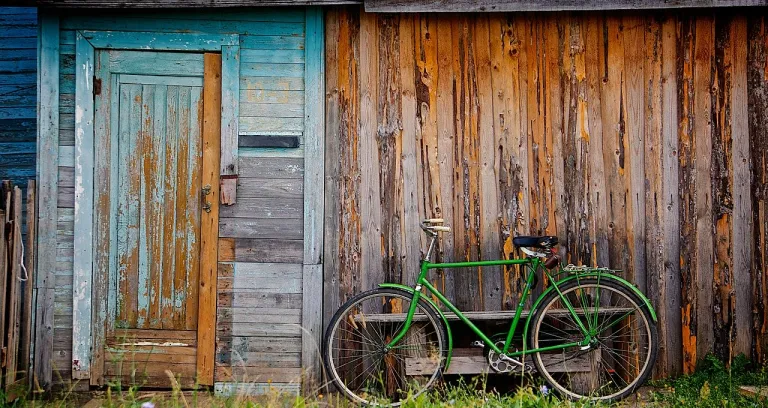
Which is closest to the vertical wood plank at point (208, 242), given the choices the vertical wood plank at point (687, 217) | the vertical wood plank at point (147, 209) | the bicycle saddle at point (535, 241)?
the vertical wood plank at point (147, 209)

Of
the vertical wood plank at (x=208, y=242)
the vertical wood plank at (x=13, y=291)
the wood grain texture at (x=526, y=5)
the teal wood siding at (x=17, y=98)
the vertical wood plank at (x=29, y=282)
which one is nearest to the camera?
the vertical wood plank at (x=13, y=291)

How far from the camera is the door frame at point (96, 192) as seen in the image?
517 centimetres

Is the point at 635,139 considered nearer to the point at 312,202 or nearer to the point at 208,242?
the point at 312,202

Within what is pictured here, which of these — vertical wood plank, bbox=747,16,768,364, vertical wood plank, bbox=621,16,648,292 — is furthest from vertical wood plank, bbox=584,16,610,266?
vertical wood plank, bbox=747,16,768,364

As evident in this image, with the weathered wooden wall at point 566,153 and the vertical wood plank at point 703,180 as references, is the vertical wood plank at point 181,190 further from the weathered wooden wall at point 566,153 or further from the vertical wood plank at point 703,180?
the vertical wood plank at point 703,180

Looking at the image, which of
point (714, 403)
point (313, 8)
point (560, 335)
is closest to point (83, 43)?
point (313, 8)

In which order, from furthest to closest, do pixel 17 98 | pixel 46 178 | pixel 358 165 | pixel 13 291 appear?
pixel 17 98
pixel 358 165
pixel 46 178
pixel 13 291

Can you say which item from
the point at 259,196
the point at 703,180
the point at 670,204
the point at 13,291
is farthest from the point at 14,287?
the point at 703,180

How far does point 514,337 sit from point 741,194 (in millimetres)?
2036

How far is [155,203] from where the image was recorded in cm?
526

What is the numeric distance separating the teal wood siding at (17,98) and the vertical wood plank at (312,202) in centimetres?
283

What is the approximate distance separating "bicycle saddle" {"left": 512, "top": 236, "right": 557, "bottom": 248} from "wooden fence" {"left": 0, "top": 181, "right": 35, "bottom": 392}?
3.37 m

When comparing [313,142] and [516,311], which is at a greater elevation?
[313,142]

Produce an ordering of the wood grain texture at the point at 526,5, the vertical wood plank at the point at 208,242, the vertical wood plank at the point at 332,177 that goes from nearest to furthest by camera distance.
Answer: the wood grain texture at the point at 526,5
the vertical wood plank at the point at 208,242
the vertical wood plank at the point at 332,177
